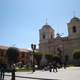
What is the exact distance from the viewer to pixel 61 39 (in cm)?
Result: 7381

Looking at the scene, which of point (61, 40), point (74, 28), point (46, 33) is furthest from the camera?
point (46, 33)

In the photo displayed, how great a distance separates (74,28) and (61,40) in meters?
6.07

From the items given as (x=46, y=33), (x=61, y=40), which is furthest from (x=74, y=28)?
(x=46, y=33)

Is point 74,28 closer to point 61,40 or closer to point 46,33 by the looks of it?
point 61,40

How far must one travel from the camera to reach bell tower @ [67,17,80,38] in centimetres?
6988

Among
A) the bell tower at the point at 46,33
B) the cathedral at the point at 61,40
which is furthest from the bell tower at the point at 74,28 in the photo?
the bell tower at the point at 46,33

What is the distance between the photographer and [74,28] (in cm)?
7088

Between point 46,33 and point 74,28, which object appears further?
point 46,33

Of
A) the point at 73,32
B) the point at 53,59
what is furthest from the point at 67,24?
the point at 53,59

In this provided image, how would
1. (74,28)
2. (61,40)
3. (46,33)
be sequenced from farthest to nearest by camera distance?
(46,33) → (61,40) → (74,28)

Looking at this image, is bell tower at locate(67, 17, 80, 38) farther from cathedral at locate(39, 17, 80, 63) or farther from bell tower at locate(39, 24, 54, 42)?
bell tower at locate(39, 24, 54, 42)

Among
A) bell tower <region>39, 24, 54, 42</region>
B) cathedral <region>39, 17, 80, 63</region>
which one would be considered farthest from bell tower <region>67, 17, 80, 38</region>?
bell tower <region>39, 24, 54, 42</region>

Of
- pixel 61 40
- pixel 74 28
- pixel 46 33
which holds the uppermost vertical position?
pixel 74 28

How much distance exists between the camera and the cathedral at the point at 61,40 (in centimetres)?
6994
